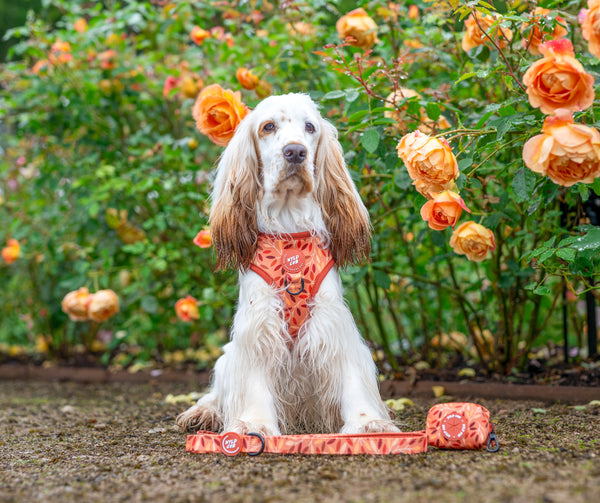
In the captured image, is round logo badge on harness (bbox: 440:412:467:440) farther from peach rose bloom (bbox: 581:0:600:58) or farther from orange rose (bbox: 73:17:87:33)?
orange rose (bbox: 73:17:87:33)

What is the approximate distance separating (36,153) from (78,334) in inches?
71.0

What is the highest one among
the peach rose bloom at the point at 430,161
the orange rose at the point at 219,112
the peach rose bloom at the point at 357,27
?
the peach rose bloom at the point at 357,27

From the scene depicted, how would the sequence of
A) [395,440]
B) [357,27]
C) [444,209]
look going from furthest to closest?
[357,27], [444,209], [395,440]

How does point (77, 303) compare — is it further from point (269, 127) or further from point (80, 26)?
point (269, 127)

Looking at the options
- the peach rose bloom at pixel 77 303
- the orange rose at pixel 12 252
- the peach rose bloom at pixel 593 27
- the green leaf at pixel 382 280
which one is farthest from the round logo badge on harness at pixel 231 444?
the orange rose at pixel 12 252

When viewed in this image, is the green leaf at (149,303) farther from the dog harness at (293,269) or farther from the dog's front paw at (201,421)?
the dog harness at (293,269)

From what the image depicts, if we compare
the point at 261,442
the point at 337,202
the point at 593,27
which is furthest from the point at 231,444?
the point at 593,27

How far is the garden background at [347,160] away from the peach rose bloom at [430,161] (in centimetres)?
2

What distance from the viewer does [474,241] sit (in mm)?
2945

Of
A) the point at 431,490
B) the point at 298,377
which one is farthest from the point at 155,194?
the point at 431,490

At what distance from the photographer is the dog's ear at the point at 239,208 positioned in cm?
287

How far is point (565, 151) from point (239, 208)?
4.60 feet

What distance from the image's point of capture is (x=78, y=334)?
632cm

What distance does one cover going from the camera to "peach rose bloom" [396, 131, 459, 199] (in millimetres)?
2434
